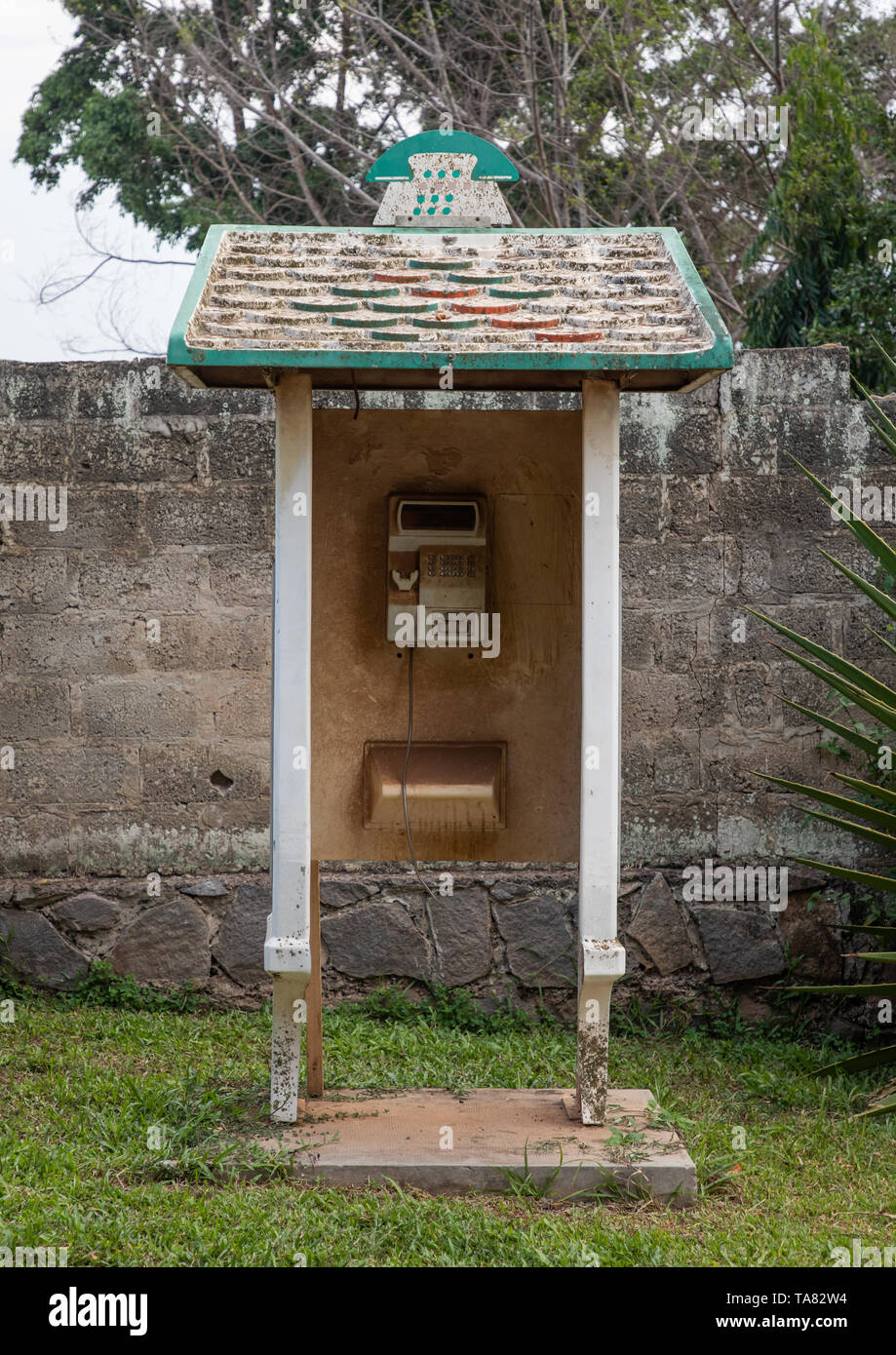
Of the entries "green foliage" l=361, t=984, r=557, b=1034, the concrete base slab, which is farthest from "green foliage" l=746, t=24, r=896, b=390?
the concrete base slab

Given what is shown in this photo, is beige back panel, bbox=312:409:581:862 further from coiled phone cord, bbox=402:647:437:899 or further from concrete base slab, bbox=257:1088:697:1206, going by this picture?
concrete base slab, bbox=257:1088:697:1206

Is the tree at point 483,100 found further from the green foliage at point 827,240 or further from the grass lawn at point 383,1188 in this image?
the grass lawn at point 383,1188

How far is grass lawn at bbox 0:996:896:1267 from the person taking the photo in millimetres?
2922

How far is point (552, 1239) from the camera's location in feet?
9.59

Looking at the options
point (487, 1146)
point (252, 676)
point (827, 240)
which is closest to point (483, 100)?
point (827, 240)

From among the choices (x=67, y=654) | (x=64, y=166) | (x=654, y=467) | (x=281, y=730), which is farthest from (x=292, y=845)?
(x=64, y=166)

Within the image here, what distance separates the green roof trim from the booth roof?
17 centimetres

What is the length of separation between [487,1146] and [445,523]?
1.71 metres

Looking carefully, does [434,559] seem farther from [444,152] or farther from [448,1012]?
[448,1012]

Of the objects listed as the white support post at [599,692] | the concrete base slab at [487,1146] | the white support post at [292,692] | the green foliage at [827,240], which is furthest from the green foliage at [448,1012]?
the green foliage at [827,240]

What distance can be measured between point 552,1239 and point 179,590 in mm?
2847

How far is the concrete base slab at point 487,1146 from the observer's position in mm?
3248

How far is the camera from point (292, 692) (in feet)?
11.2

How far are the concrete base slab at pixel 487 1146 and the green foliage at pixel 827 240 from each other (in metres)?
4.48
